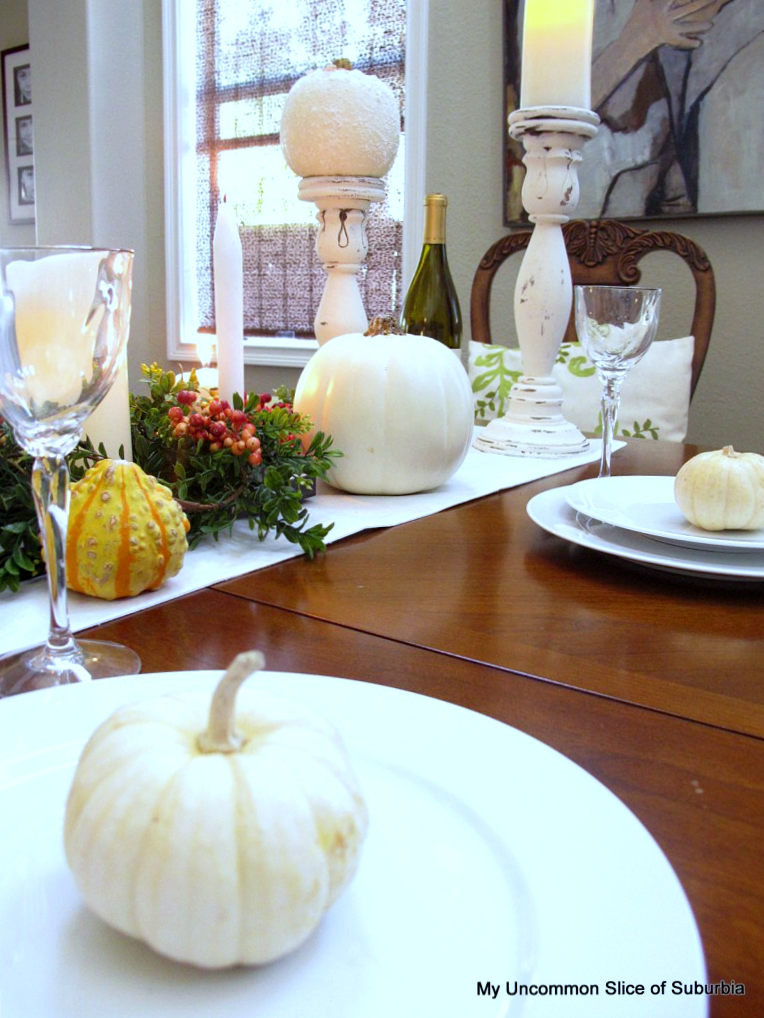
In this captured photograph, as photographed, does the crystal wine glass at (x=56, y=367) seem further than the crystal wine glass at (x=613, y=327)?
No

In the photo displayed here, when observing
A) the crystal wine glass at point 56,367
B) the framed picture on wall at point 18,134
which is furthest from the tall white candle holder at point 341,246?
the framed picture on wall at point 18,134

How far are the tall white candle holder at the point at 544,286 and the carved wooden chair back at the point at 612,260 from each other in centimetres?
47

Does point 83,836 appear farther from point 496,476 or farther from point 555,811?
point 496,476

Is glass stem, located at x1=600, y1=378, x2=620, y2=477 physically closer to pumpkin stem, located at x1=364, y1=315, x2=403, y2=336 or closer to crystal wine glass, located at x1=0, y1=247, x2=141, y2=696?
pumpkin stem, located at x1=364, y1=315, x2=403, y2=336

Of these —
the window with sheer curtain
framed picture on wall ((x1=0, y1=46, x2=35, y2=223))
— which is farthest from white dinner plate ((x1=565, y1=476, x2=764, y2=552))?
framed picture on wall ((x1=0, y1=46, x2=35, y2=223))

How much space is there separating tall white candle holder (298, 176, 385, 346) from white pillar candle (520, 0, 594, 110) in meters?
0.22

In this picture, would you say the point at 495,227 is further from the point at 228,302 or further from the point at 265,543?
the point at 265,543

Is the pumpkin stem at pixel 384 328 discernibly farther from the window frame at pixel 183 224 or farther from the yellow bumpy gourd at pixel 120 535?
the window frame at pixel 183 224

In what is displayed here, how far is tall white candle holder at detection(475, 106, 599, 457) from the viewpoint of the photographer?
1.05 metres

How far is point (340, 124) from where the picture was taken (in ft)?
3.25

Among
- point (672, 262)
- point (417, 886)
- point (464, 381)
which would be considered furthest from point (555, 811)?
point (672, 262)

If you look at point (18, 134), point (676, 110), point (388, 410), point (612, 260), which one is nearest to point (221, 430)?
point (388, 410)

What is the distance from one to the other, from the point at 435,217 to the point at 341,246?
0.14m

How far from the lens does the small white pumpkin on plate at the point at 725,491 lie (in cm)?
57
